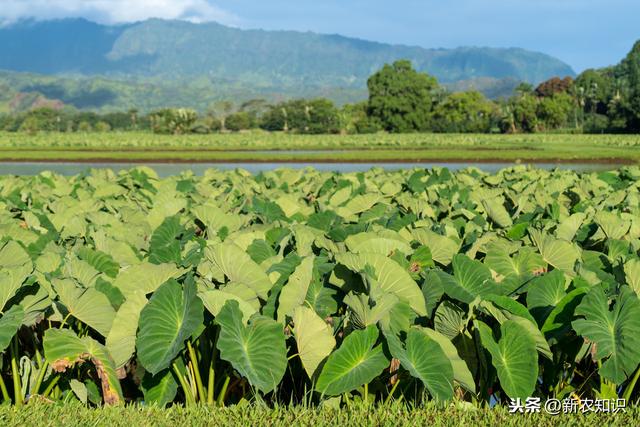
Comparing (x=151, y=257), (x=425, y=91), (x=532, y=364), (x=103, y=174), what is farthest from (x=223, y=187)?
(x=425, y=91)

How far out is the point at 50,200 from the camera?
279 inches

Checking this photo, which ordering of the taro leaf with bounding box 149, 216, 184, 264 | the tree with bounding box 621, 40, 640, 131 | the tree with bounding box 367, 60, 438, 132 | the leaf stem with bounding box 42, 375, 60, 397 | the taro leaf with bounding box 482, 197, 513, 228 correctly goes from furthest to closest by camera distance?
1. the tree with bounding box 367, 60, 438, 132
2. the tree with bounding box 621, 40, 640, 131
3. the taro leaf with bounding box 482, 197, 513, 228
4. the taro leaf with bounding box 149, 216, 184, 264
5. the leaf stem with bounding box 42, 375, 60, 397

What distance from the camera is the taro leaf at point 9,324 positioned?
2.92 meters

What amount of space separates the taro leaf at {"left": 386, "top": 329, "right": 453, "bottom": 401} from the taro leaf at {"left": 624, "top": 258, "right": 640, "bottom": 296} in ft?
3.44

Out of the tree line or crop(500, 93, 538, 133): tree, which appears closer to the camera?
the tree line

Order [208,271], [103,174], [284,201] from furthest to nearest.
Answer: [103,174] < [284,201] < [208,271]

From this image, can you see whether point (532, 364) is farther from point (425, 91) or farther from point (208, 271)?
point (425, 91)

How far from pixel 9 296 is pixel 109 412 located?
702 millimetres

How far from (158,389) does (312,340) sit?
0.73 meters

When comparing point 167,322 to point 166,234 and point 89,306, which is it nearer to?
Answer: point 89,306

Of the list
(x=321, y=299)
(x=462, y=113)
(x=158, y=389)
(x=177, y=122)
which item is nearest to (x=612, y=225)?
(x=321, y=299)

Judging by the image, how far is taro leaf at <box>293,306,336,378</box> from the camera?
3.00 metres

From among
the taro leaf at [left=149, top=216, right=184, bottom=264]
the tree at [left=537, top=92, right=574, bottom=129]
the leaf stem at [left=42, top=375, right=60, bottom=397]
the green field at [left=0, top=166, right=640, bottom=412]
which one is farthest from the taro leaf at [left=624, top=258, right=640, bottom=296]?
the tree at [left=537, top=92, right=574, bottom=129]

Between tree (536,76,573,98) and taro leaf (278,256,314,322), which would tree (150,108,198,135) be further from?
taro leaf (278,256,314,322)
